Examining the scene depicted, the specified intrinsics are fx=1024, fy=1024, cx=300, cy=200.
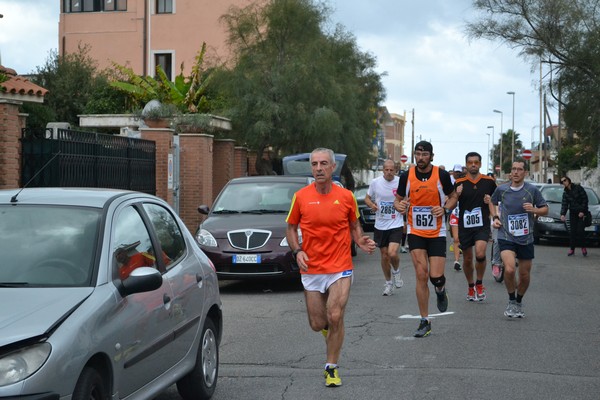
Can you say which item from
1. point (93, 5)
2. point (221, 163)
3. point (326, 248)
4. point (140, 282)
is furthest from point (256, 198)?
point (93, 5)

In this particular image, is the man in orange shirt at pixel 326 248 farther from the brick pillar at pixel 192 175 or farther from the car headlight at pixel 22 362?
the brick pillar at pixel 192 175

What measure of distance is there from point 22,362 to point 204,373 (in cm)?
262

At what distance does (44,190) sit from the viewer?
22.0ft

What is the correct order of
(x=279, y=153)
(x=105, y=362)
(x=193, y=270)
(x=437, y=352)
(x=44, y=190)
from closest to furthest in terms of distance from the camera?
(x=105, y=362) → (x=44, y=190) → (x=193, y=270) → (x=437, y=352) → (x=279, y=153)

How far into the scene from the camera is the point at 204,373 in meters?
7.29

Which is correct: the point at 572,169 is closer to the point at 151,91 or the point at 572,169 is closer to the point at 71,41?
the point at 71,41

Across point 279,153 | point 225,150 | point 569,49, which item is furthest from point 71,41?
point 569,49

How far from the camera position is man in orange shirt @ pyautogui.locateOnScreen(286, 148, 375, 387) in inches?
318

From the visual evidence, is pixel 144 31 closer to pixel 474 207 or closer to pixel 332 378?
pixel 474 207

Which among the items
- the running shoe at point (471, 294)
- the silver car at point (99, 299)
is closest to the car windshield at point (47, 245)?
the silver car at point (99, 299)

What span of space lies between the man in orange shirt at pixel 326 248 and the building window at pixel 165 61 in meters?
46.1

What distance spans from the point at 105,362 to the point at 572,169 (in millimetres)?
57604

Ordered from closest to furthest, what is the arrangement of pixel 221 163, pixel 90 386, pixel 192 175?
pixel 90 386 < pixel 192 175 < pixel 221 163

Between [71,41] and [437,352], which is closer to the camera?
[437,352]
